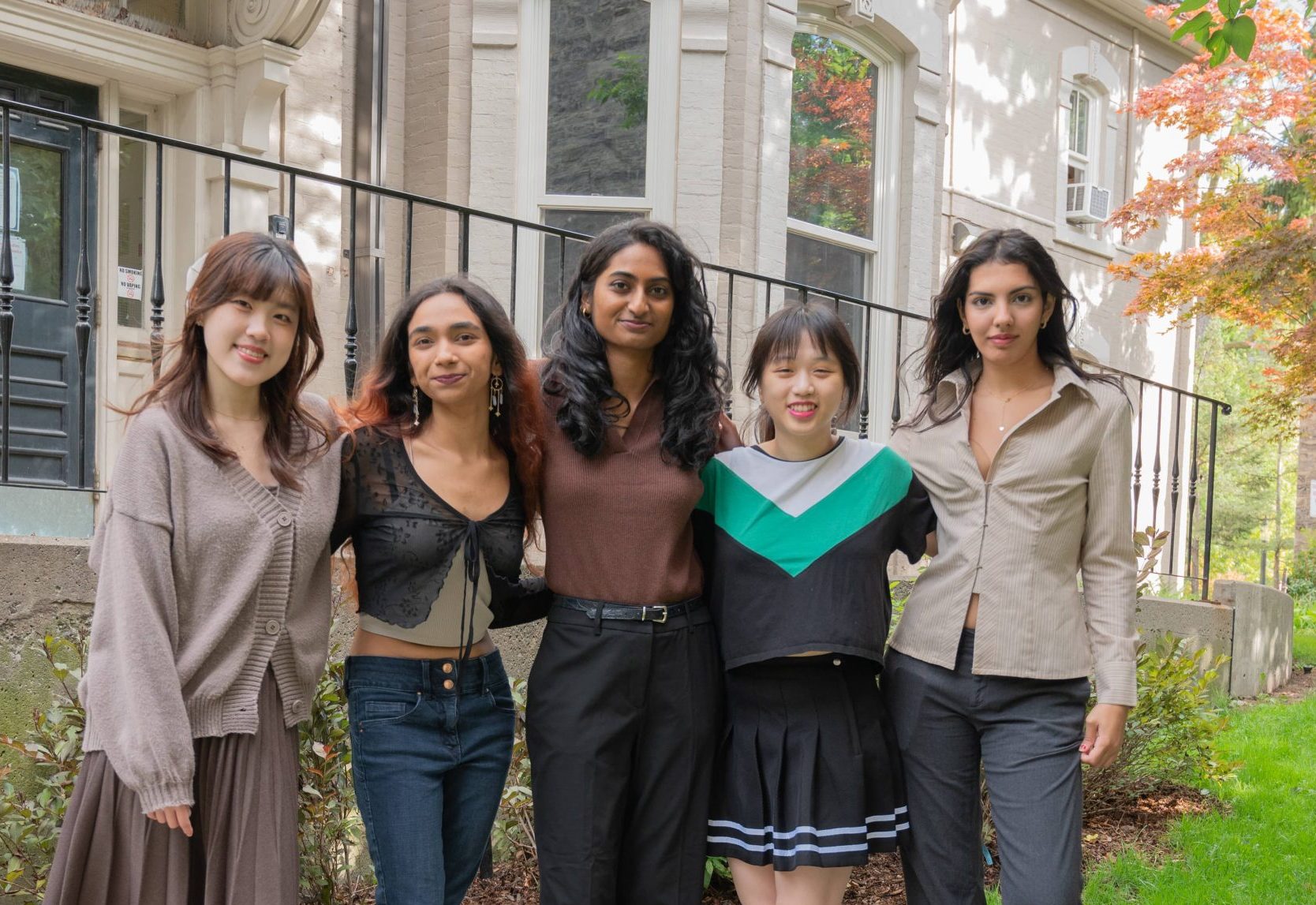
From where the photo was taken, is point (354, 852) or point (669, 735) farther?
point (354, 852)

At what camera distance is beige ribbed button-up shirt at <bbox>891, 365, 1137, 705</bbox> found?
2631 mm

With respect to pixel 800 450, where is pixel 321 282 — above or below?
above

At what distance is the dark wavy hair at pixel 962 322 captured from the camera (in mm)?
2746

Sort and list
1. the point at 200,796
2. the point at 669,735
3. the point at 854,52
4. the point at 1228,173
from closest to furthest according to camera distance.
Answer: the point at 200,796
the point at 669,735
the point at 854,52
the point at 1228,173

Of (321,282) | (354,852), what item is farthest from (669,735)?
(321,282)

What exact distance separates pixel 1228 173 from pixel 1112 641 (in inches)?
380

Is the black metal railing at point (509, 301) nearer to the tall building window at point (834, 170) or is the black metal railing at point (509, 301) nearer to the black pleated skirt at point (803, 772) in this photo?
the tall building window at point (834, 170)

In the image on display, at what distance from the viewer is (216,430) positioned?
91.7 inches

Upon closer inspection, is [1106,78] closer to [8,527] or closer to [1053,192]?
[1053,192]

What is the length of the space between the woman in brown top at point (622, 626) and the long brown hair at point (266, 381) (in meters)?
0.58

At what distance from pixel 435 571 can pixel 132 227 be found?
15.8ft

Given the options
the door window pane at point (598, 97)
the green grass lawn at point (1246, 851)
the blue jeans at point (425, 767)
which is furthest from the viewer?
the door window pane at point (598, 97)

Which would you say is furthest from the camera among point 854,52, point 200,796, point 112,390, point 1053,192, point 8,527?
point 1053,192

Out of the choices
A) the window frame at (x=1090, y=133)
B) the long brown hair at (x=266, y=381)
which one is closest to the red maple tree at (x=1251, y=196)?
the window frame at (x=1090, y=133)
